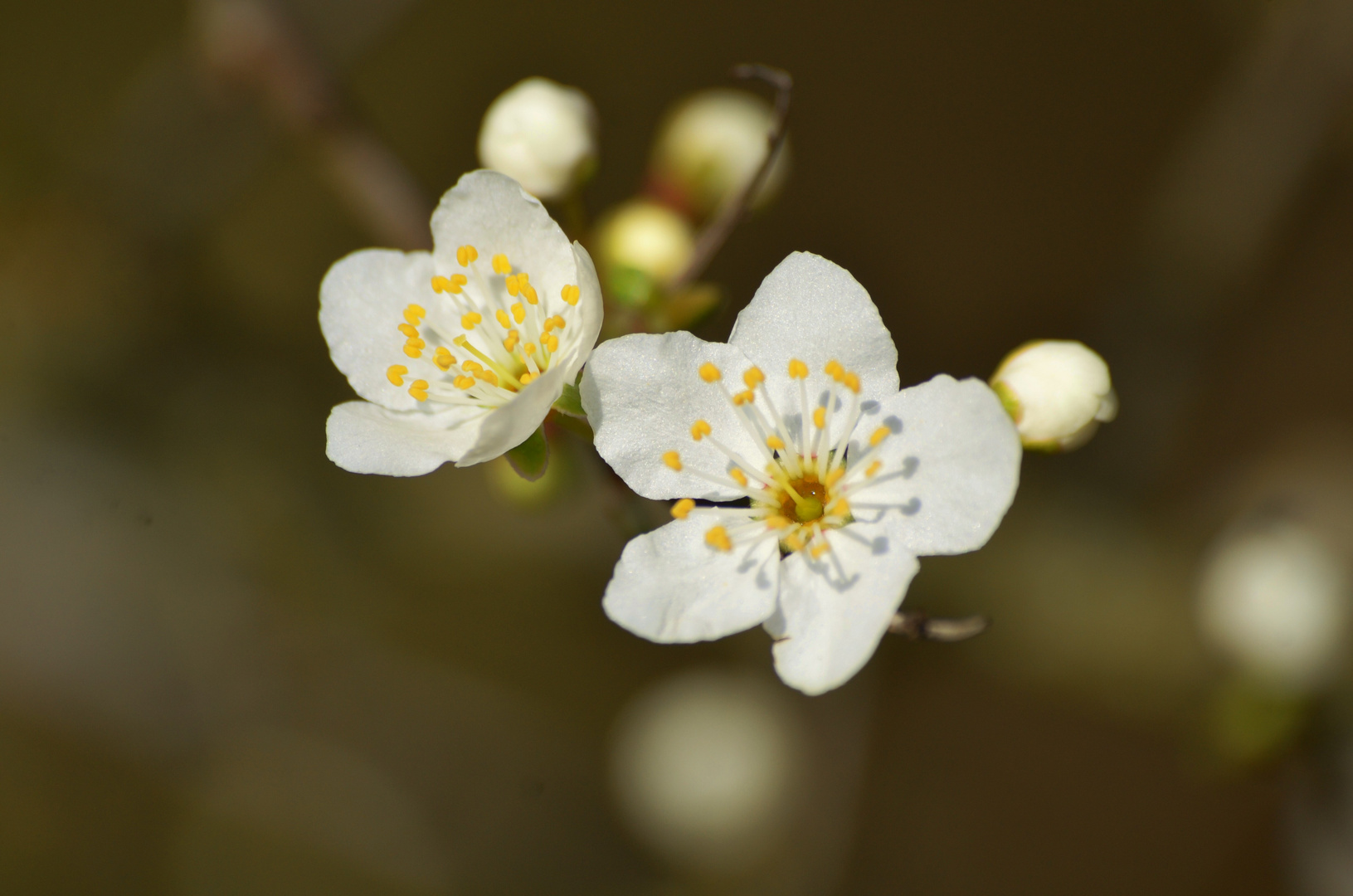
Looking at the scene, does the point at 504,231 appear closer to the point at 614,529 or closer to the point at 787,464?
the point at 787,464

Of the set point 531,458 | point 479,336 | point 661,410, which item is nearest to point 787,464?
point 661,410

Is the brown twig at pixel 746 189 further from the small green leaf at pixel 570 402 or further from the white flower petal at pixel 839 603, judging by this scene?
the white flower petal at pixel 839 603

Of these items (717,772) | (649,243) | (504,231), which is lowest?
(717,772)

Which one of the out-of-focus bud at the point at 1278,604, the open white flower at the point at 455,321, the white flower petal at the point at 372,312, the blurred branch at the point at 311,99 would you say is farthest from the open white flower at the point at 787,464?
the out-of-focus bud at the point at 1278,604

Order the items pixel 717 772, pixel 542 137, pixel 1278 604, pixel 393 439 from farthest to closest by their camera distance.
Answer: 1. pixel 717 772
2. pixel 1278 604
3. pixel 542 137
4. pixel 393 439

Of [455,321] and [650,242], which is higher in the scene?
[650,242]
